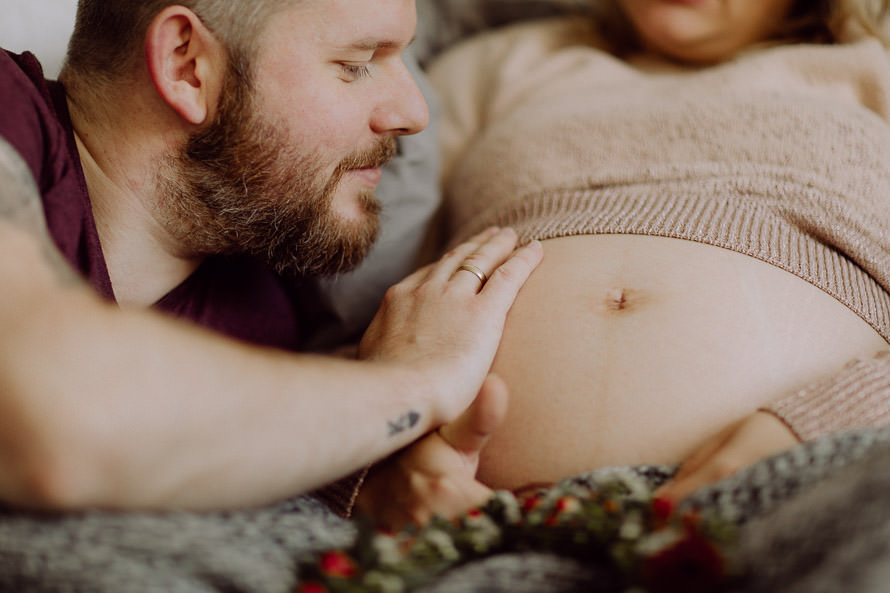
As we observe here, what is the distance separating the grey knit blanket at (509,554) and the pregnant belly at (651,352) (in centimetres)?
19

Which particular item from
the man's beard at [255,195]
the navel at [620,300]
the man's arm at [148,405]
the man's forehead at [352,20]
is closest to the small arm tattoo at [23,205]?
the man's arm at [148,405]

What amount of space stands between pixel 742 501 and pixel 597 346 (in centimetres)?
30

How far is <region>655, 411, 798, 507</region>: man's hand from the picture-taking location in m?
0.73

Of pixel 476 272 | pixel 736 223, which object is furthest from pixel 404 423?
pixel 736 223

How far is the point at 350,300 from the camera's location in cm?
128

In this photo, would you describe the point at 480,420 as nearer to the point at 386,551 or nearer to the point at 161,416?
the point at 386,551

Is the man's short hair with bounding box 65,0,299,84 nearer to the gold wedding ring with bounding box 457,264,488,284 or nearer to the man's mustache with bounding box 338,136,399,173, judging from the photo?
the man's mustache with bounding box 338,136,399,173

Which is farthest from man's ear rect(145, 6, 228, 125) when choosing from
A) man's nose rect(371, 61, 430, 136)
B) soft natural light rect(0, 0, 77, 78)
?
soft natural light rect(0, 0, 77, 78)

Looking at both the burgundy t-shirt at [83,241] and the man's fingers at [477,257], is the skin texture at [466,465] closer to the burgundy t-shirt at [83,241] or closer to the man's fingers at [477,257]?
the man's fingers at [477,257]

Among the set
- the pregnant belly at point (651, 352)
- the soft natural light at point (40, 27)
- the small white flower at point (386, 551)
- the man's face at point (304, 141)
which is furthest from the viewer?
the soft natural light at point (40, 27)

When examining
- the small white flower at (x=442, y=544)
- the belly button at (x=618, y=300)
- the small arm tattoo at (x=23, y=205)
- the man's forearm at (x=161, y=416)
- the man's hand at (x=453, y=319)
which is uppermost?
the small arm tattoo at (x=23, y=205)

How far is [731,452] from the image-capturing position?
2.45ft

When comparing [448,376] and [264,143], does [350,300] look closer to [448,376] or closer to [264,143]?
[264,143]

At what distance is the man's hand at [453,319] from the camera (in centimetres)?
81
